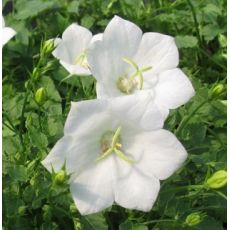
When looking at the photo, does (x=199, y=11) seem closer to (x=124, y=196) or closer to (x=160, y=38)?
(x=160, y=38)

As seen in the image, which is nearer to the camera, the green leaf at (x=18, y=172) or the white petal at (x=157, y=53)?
the green leaf at (x=18, y=172)

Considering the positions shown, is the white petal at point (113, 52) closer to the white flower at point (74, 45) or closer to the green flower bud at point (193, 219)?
the white flower at point (74, 45)

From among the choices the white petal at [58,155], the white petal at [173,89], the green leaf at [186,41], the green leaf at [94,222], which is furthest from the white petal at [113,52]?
the green leaf at [186,41]

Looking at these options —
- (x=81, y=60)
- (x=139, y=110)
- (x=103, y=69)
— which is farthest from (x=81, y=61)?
(x=139, y=110)

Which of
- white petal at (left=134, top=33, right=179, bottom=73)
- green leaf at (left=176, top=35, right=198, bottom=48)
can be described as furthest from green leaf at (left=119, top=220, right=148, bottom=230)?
green leaf at (left=176, top=35, right=198, bottom=48)

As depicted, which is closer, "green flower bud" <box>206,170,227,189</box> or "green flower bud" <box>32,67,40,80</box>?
"green flower bud" <box>206,170,227,189</box>

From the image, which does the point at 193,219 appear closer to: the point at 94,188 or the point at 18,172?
the point at 94,188

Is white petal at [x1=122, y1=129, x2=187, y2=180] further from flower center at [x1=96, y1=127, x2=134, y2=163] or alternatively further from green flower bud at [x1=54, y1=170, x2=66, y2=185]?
green flower bud at [x1=54, y1=170, x2=66, y2=185]
